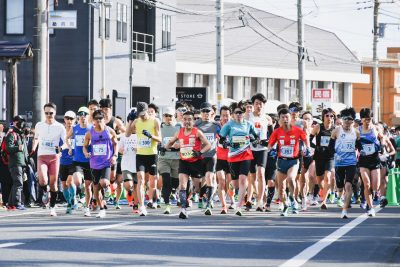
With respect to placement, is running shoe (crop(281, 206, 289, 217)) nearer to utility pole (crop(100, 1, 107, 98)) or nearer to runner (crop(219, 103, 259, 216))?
runner (crop(219, 103, 259, 216))

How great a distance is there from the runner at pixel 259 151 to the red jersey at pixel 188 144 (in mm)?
1758

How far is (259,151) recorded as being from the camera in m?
21.9

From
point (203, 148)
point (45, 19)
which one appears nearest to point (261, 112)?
point (203, 148)

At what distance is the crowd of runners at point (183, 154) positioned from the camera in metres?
20.0

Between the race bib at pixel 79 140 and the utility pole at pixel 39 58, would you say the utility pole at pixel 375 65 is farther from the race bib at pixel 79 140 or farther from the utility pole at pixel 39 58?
the race bib at pixel 79 140

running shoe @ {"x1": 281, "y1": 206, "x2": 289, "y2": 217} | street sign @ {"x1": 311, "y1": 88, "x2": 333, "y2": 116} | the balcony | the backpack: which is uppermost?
the balcony

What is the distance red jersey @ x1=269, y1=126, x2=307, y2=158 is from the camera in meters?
20.8

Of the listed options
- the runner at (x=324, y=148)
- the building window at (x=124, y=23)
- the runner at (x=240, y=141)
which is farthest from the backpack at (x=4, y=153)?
the building window at (x=124, y=23)

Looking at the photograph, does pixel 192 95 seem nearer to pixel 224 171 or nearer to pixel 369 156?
pixel 224 171

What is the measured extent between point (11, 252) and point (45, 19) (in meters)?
14.0

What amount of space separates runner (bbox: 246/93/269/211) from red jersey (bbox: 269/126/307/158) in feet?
1.45

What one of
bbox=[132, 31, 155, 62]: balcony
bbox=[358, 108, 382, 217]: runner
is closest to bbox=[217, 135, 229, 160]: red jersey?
bbox=[358, 108, 382, 217]: runner

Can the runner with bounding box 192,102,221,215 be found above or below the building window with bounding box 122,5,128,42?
below

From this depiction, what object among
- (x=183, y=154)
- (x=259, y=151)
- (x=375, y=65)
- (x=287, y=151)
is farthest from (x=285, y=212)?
(x=375, y=65)
